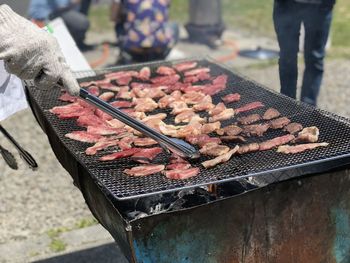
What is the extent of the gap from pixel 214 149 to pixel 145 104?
0.82 metres

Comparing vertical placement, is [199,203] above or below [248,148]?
below

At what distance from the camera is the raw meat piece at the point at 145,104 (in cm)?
330

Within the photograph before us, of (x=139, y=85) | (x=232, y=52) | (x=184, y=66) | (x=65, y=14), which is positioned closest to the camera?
(x=139, y=85)

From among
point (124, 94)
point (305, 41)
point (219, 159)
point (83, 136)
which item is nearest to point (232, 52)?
point (305, 41)

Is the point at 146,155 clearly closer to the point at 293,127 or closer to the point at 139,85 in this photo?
the point at 293,127

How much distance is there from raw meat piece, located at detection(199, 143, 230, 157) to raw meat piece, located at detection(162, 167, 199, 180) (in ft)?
0.63

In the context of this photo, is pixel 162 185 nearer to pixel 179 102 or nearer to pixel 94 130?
pixel 94 130

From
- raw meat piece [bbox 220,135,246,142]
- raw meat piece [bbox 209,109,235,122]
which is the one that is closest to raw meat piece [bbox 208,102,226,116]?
raw meat piece [bbox 209,109,235,122]

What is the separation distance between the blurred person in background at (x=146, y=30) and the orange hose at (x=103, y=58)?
1.11m

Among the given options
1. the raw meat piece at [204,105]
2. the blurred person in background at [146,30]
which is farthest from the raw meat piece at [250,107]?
the blurred person in background at [146,30]

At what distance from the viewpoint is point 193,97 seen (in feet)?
11.3

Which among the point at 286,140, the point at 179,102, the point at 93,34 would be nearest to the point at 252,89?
the point at 179,102

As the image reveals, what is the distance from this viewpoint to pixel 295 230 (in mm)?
2531

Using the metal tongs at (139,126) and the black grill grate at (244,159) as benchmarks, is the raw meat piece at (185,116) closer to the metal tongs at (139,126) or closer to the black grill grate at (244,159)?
the black grill grate at (244,159)
